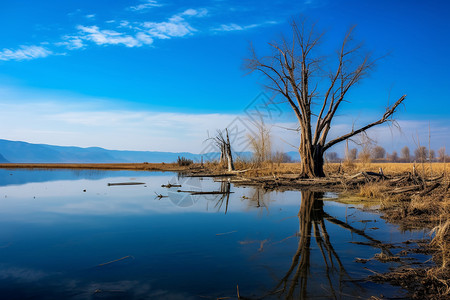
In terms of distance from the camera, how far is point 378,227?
666 cm

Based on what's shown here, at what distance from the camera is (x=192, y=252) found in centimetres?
495

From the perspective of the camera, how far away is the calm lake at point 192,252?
355 cm

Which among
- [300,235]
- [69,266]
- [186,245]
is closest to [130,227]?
[186,245]

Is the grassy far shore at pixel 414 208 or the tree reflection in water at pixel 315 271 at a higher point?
the grassy far shore at pixel 414 208

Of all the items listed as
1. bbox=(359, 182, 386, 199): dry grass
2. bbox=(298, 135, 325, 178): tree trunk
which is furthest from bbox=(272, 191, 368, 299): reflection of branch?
bbox=(298, 135, 325, 178): tree trunk

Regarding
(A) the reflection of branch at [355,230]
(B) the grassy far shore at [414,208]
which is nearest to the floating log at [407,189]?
(B) the grassy far shore at [414,208]

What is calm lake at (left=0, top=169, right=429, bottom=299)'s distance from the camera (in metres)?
3.55

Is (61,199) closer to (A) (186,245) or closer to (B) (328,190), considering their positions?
(A) (186,245)

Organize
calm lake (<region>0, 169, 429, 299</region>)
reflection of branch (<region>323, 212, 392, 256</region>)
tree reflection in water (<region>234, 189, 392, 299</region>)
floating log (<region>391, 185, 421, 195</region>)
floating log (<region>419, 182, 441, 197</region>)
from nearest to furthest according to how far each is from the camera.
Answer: tree reflection in water (<region>234, 189, 392, 299</region>) → calm lake (<region>0, 169, 429, 299</region>) → reflection of branch (<region>323, 212, 392, 256</region>) → floating log (<region>419, 182, 441, 197</region>) → floating log (<region>391, 185, 421, 195</region>)

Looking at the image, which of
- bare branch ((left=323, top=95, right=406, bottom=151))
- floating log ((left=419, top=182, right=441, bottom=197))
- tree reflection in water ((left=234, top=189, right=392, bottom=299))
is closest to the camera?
tree reflection in water ((left=234, top=189, right=392, bottom=299))

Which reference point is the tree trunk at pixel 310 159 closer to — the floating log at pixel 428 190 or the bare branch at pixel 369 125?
the bare branch at pixel 369 125

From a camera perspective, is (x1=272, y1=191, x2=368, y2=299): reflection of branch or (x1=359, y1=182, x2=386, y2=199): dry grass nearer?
(x1=272, y1=191, x2=368, y2=299): reflection of branch

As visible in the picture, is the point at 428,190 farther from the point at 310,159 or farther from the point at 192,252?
the point at 192,252

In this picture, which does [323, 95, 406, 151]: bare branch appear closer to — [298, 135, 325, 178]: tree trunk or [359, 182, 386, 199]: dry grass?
[298, 135, 325, 178]: tree trunk
